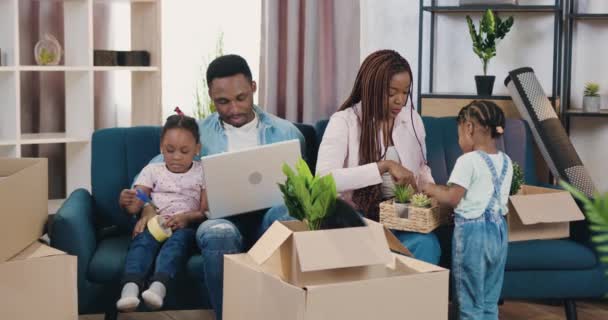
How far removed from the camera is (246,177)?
8.59 ft

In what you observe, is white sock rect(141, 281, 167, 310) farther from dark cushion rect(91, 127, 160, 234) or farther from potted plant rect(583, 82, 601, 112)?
potted plant rect(583, 82, 601, 112)

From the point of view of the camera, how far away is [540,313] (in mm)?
3438

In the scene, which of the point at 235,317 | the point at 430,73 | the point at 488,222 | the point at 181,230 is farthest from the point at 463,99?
the point at 235,317

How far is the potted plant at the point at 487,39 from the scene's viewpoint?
368 centimetres

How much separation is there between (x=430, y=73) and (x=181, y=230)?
68.9 inches

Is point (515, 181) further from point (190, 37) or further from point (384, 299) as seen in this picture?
point (190, 37)

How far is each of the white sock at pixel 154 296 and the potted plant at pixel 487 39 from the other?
1813 millimetres

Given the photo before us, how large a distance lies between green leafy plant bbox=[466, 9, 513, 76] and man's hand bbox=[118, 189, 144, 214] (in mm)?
1644

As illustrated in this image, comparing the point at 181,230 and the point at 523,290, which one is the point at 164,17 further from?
the point at 523,290

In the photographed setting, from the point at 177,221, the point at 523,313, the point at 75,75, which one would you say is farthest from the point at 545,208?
the point at 75,75

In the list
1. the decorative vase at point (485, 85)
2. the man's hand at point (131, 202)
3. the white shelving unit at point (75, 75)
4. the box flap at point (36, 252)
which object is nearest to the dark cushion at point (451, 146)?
the decorative vase at point (485, 85)

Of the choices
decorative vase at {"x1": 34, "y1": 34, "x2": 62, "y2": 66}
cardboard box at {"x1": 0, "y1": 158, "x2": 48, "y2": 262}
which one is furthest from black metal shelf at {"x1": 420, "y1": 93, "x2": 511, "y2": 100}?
cardboard box at {"x1": 0, "y1": 158, "x2": 48, "y2": 262}

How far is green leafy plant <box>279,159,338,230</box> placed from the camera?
1.60 metres

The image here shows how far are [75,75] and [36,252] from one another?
1.87 m
